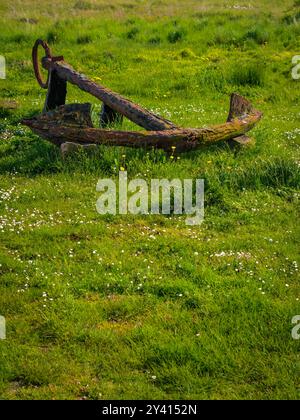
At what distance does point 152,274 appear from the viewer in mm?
7176

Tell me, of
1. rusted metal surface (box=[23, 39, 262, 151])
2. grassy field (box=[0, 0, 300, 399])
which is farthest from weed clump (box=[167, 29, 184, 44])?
rusted metal surface (box=[23, 39, 262, 151])

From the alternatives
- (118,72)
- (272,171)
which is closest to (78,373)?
(272,171)

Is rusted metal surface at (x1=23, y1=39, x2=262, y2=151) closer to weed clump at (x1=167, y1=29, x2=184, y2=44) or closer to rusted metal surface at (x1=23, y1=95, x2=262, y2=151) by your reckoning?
rusted metal surface at (x1=23, y1=95, x2=262, y2=151)

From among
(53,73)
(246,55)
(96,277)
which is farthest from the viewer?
(246,55)

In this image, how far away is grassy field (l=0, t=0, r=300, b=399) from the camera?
5.60 meters

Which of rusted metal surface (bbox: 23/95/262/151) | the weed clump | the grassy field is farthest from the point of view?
the weed clump

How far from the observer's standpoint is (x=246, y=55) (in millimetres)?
18391

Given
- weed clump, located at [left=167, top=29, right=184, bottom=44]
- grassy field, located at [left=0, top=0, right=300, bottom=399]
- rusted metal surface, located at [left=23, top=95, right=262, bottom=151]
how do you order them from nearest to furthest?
grassy field, located at [left=0, top=0, right=300, bottom=399]
rusted metal surface, located at [left=23, top=95, right=262, bottom=151]
weed clump, located at [left=167, top=29, right=184, bottom=44]

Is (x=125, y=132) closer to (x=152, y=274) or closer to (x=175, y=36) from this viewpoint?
(x=152, y=274)

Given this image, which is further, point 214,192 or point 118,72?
point 118,72

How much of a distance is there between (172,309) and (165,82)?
1095 centimetres

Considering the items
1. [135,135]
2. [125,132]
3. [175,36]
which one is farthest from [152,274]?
[175,36]

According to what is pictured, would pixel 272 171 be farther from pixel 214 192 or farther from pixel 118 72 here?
pixel 118 72

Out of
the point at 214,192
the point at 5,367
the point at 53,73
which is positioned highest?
the point at 53,73
